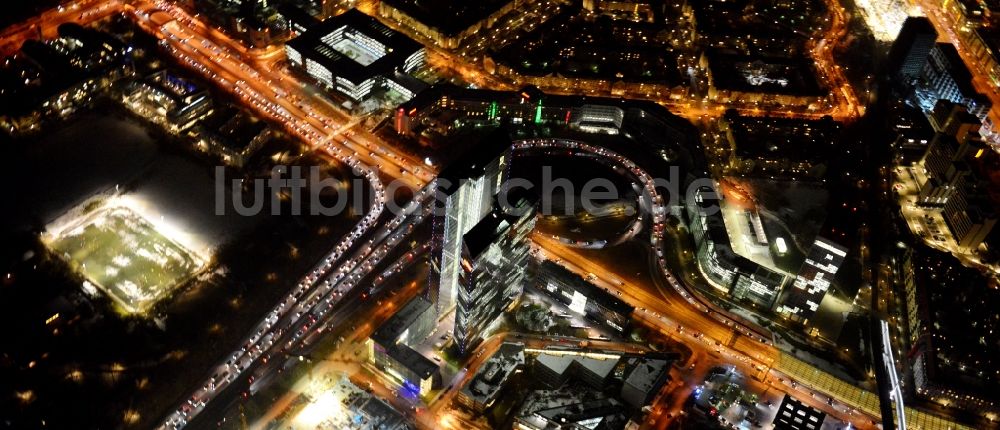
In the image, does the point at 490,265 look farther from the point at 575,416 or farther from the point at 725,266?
the point at 725,266

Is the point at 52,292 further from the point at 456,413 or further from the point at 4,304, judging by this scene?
the point at 456,413

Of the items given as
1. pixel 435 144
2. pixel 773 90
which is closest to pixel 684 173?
pixel 773 90

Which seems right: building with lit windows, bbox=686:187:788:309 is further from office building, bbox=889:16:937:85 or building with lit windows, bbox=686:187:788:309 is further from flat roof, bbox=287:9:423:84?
flat roof, bbox=287:9:423:84

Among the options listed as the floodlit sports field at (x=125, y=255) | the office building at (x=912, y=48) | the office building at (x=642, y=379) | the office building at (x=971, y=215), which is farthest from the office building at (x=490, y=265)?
the office building at (x=912, y=48)

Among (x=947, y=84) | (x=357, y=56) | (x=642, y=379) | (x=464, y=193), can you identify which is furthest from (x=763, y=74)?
(x=464, y=193)

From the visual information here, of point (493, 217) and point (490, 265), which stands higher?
point (493, 217)

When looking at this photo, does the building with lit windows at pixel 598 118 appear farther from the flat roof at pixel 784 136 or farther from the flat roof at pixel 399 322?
the flat roof at pixel 399 322
